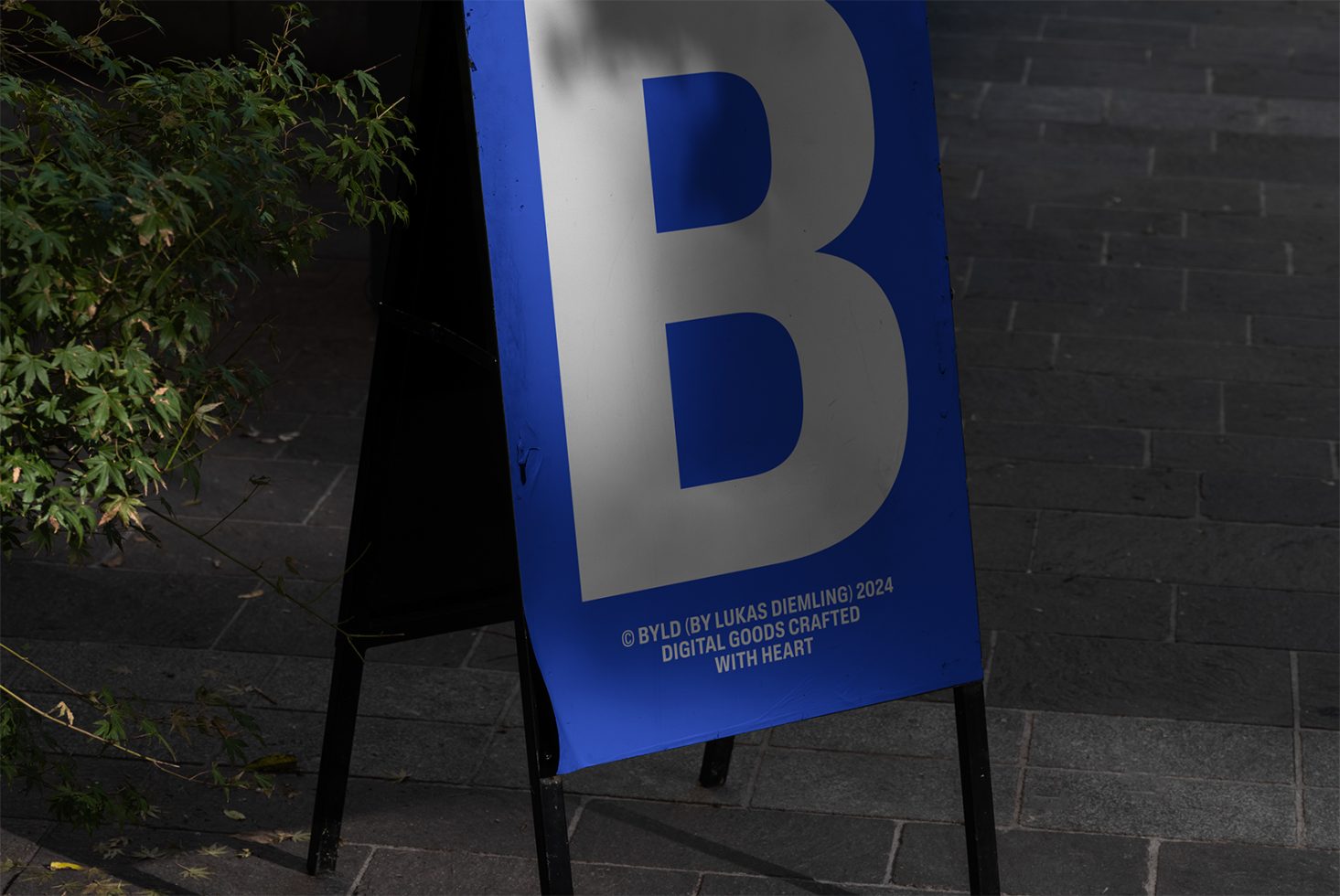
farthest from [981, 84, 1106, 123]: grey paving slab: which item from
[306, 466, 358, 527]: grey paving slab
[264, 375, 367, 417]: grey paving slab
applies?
[306, 466, 358, 527]: grey paving slab

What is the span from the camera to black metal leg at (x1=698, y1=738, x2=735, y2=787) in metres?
3.72

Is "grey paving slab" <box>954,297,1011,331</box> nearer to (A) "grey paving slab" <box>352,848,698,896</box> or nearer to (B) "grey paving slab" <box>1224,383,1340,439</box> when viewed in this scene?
(B) "grey paving slab" <box>1224,383,1340,439</box>

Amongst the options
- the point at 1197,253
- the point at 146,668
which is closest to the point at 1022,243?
the point at 1197,253

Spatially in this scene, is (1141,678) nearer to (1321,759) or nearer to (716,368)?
(1321,759)

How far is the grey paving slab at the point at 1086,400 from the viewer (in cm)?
571

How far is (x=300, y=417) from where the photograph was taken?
5684 millimetres

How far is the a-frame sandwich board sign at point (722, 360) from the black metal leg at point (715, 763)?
0.83 metres

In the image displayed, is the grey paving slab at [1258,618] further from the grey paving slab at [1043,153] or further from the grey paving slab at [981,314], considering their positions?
the grey paving slab at [1043,153]

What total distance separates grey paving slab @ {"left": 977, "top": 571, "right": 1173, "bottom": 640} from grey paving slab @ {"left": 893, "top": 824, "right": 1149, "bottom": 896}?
95 cm

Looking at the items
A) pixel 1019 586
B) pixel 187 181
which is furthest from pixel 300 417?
pixel 187 181

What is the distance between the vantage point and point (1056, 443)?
554cm

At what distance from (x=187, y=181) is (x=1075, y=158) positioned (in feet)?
22.1

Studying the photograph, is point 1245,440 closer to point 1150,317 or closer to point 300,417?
point 1150,317

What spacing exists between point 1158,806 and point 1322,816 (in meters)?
0.33
